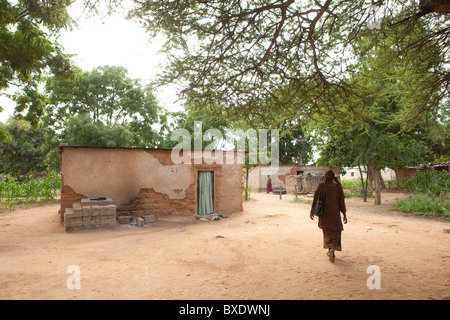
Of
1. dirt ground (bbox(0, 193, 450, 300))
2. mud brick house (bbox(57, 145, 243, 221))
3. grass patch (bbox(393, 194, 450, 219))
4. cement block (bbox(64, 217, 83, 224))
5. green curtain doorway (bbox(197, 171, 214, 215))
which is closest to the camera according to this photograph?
dirt ground (bbox(0, 193, 450, 300))

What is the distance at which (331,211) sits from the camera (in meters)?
5.40

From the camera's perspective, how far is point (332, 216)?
5.36 m

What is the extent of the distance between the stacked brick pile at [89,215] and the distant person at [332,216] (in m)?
6.83

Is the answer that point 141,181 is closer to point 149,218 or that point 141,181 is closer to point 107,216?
point 149,218

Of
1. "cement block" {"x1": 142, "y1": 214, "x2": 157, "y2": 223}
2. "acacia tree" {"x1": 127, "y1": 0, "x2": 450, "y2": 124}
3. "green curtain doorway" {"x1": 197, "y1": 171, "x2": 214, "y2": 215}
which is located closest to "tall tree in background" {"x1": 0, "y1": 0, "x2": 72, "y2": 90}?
"acacia tree" {"x1": 127, "y1": 0, "x2": 450, "y2": 124}

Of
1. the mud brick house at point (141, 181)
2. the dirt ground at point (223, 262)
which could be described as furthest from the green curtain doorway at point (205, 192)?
the dirt ground at point (223, 262)

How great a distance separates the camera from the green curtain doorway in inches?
452

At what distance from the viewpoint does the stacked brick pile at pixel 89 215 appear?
27.6ft

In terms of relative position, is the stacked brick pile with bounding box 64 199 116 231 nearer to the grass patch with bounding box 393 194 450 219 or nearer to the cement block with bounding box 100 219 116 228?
the cement block with bounding box 100 219 116 228

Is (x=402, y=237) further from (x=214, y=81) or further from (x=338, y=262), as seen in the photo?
(x=214, y=81)

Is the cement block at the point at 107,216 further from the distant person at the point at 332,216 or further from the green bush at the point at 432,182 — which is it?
the green bush at the point at 432,182

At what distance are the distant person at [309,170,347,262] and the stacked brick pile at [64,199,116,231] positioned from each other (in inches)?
269

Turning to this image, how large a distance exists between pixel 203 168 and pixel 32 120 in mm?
6278
